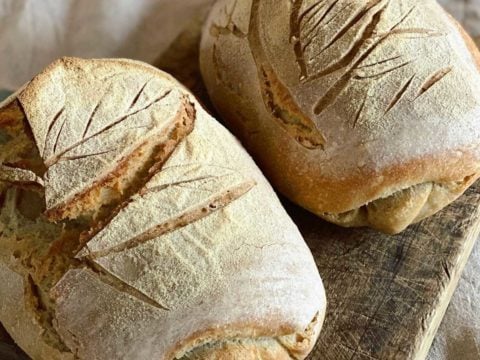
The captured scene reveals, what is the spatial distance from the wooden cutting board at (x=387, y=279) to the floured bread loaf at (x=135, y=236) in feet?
0.42

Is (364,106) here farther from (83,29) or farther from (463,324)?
(83,29)

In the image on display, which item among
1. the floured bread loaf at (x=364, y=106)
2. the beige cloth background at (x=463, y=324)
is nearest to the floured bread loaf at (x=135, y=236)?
the floured bread loaf at (x=364, y=106)

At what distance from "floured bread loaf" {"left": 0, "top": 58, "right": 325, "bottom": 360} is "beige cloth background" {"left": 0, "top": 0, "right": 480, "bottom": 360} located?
0.47 metres

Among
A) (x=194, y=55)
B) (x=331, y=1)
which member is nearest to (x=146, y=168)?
(x=331, y=1)

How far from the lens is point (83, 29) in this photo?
1543mm

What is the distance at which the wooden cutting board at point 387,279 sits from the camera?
43.3 inches

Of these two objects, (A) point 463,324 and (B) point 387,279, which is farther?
(A) point 463,324

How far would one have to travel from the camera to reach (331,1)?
3.98 feet

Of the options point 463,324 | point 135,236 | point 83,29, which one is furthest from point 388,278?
point 83,29

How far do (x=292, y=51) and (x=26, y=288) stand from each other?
55cm

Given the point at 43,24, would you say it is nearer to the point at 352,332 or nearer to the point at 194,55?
the point at 194,55

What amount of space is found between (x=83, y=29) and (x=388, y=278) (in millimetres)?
817

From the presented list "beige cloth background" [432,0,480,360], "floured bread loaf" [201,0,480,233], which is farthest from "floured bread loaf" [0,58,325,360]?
"beige cloth background" [432,0,480,360]

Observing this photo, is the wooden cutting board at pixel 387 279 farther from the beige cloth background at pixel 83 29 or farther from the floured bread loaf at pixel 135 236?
the beige cloth background at pixel 83 29
